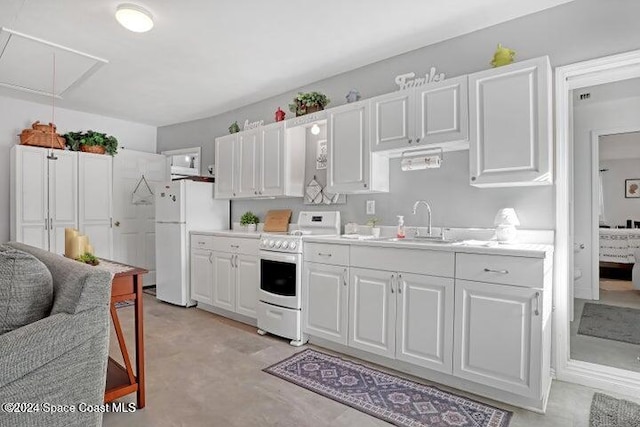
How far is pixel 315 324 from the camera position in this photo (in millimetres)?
2990

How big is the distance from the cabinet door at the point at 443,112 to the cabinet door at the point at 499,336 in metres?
1.06

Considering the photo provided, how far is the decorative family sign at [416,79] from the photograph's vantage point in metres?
2.91

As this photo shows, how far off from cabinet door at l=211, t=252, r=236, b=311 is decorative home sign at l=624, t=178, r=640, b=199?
4.18m

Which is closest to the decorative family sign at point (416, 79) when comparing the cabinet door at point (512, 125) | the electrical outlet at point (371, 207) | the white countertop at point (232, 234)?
the cabinet door at point (512, 125)

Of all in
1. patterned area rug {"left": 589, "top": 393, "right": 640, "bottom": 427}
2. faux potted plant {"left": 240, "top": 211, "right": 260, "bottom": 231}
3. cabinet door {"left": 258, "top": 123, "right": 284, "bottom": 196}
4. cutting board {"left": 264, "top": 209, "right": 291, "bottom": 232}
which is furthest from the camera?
faux potted plant {"left": 240, "top": 211, "right": 260, "bottom": 231}

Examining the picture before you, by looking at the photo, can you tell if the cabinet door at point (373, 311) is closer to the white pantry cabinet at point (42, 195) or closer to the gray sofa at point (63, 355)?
the gray sofa at point (63, 355)

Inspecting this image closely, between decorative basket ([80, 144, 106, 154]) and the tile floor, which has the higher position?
decorative basket ([80, 144, 106, 154])

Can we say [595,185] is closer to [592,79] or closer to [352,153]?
[592,79]

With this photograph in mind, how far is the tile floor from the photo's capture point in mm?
1963

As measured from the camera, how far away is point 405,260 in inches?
97.3

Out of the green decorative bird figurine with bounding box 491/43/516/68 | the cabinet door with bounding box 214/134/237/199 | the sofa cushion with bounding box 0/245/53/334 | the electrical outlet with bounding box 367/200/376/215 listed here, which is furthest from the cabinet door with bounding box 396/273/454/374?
the cabinet door with bounding box 214/134/237/199

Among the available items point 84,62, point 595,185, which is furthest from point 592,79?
point 84,62

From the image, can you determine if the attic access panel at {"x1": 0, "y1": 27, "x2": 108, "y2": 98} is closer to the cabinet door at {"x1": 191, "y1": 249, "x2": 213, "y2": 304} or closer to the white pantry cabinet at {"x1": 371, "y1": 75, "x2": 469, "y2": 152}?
the cabinet door at {"x1": 191, "y1": 249, "x2": 213, "y2": 304}

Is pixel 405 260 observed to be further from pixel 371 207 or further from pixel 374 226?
pixel 371 207
